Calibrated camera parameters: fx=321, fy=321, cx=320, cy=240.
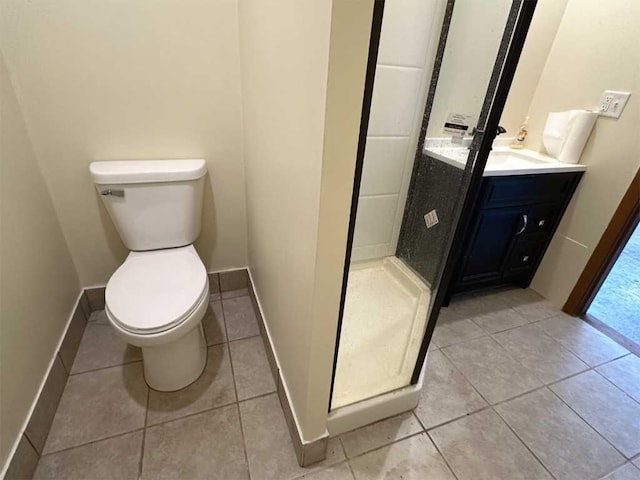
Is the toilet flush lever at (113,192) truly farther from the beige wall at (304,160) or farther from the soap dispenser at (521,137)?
the soap dispenser at (521,137)

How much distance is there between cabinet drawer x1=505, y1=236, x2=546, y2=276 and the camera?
6.42 ft

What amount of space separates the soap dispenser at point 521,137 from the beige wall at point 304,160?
1.76 meters

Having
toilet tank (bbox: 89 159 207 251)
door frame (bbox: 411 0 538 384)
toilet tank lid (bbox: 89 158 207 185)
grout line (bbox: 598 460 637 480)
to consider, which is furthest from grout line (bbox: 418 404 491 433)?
toilet tank lid (bbox: 89 158 207 185)

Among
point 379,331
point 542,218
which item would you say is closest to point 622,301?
point 542,218

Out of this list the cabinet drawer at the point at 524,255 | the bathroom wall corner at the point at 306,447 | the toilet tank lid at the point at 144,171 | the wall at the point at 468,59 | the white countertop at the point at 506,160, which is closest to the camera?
the wall at the point at 468,59

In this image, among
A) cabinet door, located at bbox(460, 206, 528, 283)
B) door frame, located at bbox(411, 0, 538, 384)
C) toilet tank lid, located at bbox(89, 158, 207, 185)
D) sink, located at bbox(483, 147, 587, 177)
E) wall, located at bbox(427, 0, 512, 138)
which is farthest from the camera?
cabinet door, located at bbox(460, 206, 528, 283)

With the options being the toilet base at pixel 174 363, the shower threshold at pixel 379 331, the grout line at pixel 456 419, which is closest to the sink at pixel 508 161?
the shower threshold at pixel 379 331

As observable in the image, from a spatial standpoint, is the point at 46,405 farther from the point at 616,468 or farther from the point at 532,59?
the point at 532,59

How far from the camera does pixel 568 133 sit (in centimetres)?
181

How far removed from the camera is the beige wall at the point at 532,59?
5.98 feet

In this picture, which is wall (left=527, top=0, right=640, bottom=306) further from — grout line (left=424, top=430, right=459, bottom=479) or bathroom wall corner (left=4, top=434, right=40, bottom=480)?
bathroom wall corner (left=4, top=434, right=40, bottom=480)

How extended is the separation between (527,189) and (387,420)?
1.38 metres

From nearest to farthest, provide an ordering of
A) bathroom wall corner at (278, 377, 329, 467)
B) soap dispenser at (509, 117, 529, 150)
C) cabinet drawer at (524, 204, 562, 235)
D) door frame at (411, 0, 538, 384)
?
door frame at (411, 0, 538, 384)
bathroom wall corner at (278, 377, 329, 467)
cabinet drawer at (524, 204, 562, 235)
soap dispenser at (509, 117, 529, 150)

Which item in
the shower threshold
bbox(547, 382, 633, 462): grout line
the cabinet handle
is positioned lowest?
bbox(547, 382, 633, 462): grout line
